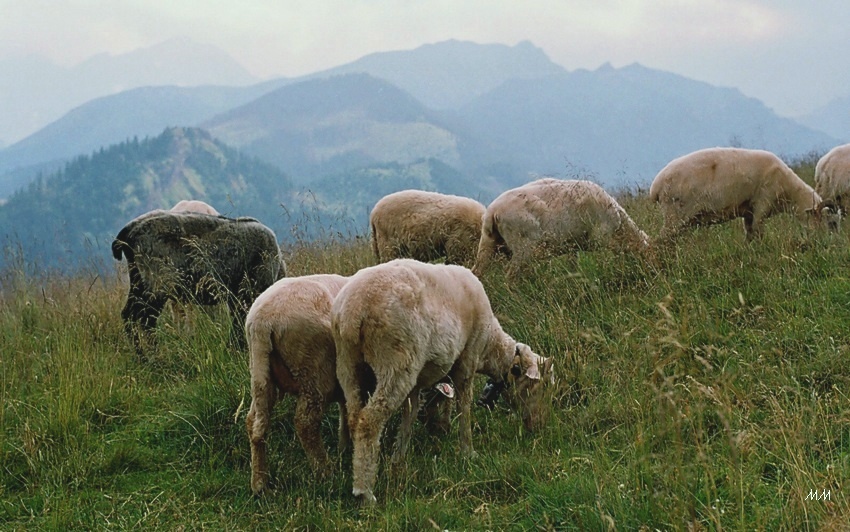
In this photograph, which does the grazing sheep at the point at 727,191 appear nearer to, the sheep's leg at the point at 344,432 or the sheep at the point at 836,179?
the sheep at the point at 836,179

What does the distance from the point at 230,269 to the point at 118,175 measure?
104450 mm

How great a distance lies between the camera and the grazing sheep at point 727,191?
8.71 m

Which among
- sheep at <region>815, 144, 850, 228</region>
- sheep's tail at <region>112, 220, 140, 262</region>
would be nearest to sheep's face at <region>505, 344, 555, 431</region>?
sheep's tail at <region>112, 220, 140, 262</region>

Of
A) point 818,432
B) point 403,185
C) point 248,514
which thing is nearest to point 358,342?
point 248,514

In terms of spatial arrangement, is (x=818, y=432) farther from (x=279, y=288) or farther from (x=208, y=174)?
(x=208, y=174)

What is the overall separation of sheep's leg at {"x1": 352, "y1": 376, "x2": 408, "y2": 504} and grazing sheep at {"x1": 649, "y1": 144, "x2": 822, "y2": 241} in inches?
204

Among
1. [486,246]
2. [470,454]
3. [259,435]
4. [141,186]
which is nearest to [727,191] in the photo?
[486,246]

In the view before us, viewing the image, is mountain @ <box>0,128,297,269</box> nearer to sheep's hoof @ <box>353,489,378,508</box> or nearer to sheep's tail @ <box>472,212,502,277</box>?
sheep's tail @ <box>472,212,502,277</box>

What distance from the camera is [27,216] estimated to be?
89.7 metres

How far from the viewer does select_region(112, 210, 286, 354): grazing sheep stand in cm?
702

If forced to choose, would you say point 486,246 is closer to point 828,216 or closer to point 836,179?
point 828,216

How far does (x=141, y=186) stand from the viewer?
10206cm

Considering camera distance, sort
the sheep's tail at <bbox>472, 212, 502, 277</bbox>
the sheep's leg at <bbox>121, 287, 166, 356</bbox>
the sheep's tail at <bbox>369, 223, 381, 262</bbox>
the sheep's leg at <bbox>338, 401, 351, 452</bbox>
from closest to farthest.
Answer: the sheep's leg at <bbox>338, 401, 351, 452</bbox> → the sheep's leg at <bbox>121, 287, 166, 356</bbox> → the sheep's tail at <bbox>472, 212, 502, 277</bbox> → the sheep's tail at <bbox>369, 223, 381, 262</bbox>

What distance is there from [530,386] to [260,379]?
211 cm
